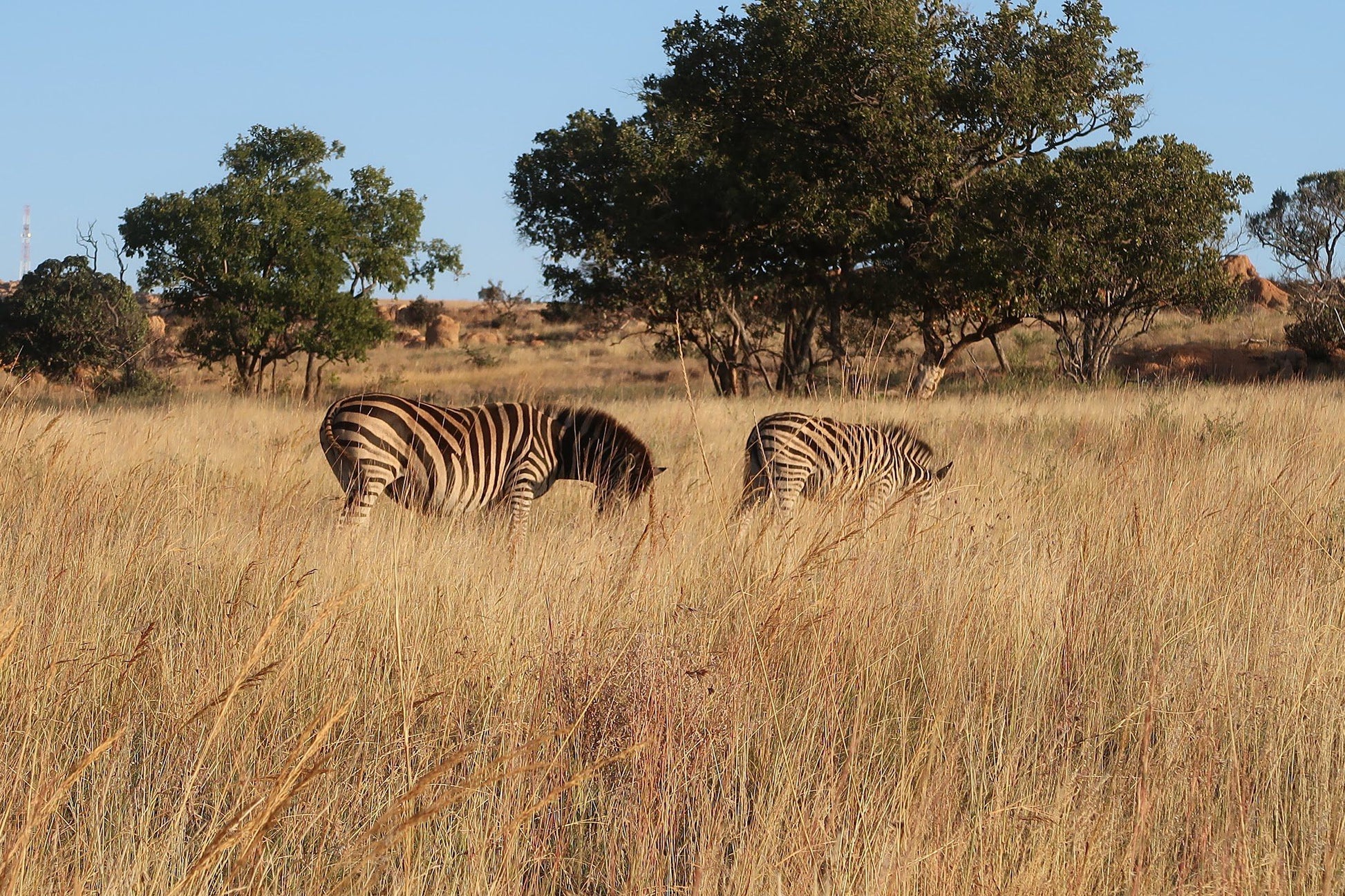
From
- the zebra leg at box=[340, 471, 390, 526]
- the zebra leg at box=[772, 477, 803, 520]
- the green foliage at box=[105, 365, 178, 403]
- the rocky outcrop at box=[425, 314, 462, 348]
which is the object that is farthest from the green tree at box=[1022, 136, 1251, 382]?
the rocky outcrop at box=[425, 314, 462, 348]

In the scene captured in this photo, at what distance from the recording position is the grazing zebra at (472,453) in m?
7.70

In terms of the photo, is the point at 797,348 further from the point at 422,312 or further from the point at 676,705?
the point at 422,312

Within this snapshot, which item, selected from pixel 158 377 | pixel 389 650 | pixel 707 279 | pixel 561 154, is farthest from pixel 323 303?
pixel 389 650

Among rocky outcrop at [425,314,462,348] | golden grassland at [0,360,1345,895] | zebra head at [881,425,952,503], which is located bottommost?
golden grassland at [0,360,1345,895]

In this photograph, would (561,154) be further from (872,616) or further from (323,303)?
(872,616)

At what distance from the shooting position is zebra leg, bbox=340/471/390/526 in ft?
23.4

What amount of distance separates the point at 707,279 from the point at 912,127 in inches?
258

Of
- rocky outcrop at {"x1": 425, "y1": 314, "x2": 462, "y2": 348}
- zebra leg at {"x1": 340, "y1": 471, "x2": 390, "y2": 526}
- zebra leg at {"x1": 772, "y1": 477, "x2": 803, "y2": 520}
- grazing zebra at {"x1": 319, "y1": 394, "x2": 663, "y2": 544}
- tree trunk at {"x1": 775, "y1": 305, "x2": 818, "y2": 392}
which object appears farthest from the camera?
rocky outcrop at {"x1": 425, "y1": 314, "x2": 462, "y2": 348}

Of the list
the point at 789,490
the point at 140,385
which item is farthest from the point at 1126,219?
the point at 140,385

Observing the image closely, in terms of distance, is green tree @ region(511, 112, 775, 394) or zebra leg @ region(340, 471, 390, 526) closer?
zebra leg @ region(340, 471, 390, 526)

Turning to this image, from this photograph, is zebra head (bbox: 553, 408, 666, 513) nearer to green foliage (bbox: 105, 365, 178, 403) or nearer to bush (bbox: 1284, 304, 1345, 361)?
green foliage (bbox: 105, 365, 178, 403)

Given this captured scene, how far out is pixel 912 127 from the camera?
66.7 ft

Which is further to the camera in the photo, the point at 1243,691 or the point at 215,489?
the point at 215,489

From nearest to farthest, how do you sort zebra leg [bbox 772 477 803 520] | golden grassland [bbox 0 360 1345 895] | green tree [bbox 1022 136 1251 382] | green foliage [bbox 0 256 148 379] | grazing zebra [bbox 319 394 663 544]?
golden grassland [bbox 0 360 1345 895]
grazing zebra [bbox 319 394 663 544]
zebra leg [bbox 772 477 803 520]
green tree [bbox 1022 136 1251 382]
green foliage [bbox 0 256 148 379]
